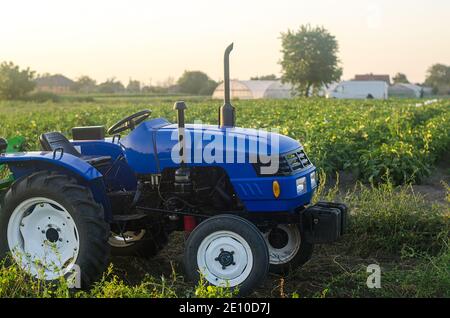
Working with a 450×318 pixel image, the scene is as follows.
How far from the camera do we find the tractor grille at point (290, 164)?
3.98 m

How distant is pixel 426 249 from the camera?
504cm

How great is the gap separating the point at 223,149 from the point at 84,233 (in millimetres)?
1074

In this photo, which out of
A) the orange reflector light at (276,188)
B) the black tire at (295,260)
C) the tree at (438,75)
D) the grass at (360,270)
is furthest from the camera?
the tree at (438,75)

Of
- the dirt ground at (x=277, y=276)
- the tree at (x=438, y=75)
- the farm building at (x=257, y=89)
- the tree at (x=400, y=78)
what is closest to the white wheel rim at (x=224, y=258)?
the dirt ground at (x=277, y=276)

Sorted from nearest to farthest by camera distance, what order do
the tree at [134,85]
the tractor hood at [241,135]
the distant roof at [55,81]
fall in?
the tractor hood at [241,135], the tree at [134,85], the distant roof at [55,81]

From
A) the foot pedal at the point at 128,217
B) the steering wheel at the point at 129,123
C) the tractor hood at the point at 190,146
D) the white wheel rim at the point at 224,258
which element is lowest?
the white wheel rim at the point at 224,258

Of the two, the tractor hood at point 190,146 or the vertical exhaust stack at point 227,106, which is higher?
the vertical exhaust stack at point 227,106

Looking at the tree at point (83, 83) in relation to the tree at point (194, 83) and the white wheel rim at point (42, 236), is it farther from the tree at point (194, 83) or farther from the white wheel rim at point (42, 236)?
the white wheel rim at point (42, 236)

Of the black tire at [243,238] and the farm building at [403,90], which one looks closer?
the black tire at [243,238]

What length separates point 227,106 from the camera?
4.38m

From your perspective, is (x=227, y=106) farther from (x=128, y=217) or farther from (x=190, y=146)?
(x=128, y=217)

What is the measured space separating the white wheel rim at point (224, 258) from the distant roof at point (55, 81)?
287ft

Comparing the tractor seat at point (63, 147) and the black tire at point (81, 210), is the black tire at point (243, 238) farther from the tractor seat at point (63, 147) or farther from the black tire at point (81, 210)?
the tractor seat at point (63, 147)
